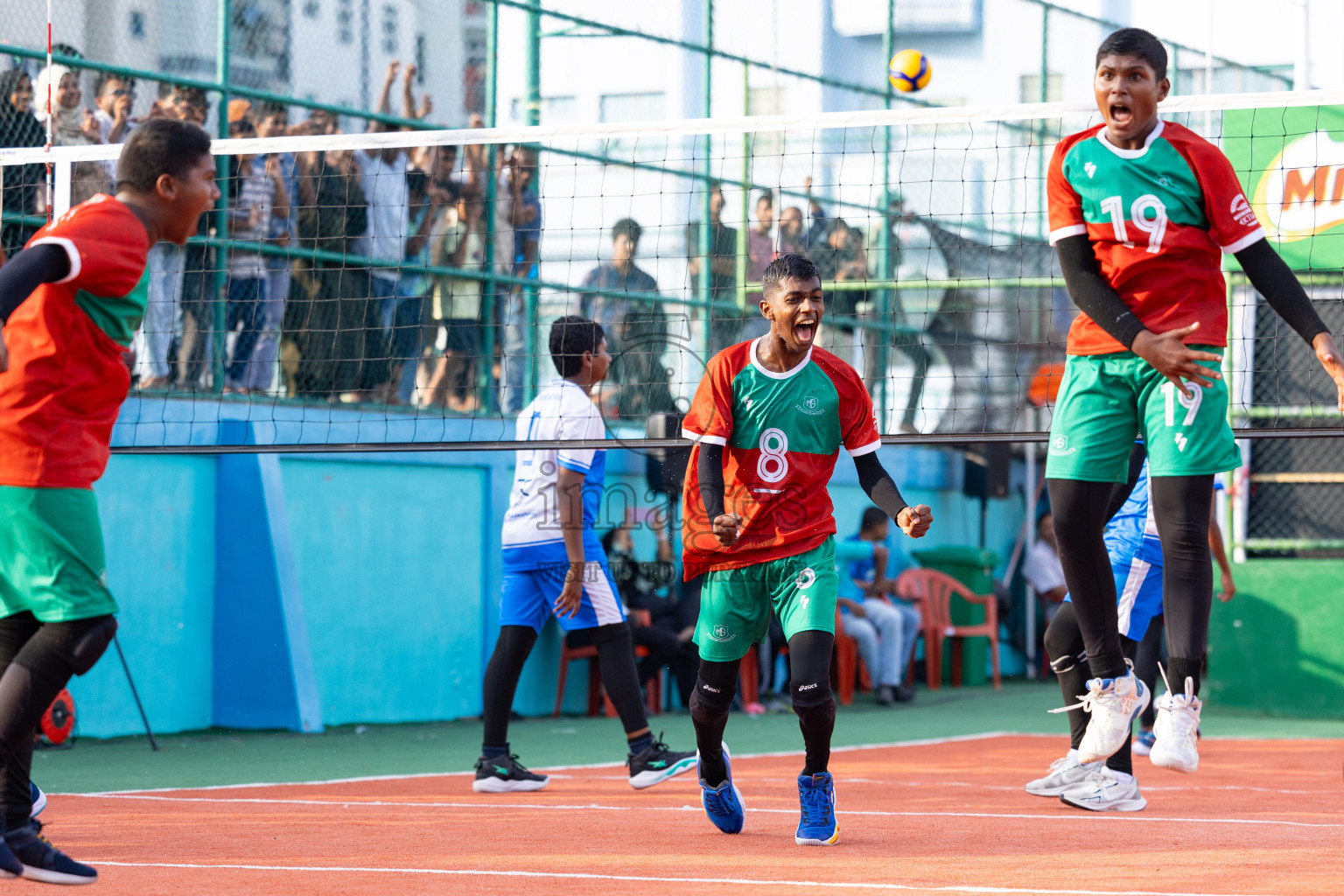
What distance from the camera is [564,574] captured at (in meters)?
8.16

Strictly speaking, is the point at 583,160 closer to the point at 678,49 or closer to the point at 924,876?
the point at 678,49

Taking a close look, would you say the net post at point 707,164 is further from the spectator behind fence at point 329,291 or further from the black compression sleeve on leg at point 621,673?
the black compression sleeve on leg at point 621,673

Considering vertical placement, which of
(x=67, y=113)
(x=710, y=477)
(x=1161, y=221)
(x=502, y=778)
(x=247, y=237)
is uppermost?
(x=67, y=113)

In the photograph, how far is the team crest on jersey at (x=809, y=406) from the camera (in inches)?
237

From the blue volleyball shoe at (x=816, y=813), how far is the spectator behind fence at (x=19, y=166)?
22.0 feet

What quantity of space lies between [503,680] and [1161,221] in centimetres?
412

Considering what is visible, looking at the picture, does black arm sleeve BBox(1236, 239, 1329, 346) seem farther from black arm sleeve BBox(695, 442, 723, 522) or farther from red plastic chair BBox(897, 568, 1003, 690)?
red plastic chair BBox(897, 568, 1003, 690)

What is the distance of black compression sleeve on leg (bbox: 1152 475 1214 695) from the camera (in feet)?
16.5

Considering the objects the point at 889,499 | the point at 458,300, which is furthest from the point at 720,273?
the point at 889,499

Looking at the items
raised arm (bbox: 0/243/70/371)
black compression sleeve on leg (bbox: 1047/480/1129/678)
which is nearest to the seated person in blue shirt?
black compression sleeve on leg (bbox: 1047/480/1129/678)

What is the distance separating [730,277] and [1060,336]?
4681 mm

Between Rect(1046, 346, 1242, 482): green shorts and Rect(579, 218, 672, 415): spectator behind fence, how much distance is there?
8912 mm

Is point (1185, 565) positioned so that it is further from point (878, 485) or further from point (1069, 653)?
point (1069, 653)

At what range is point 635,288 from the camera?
14.9 m
